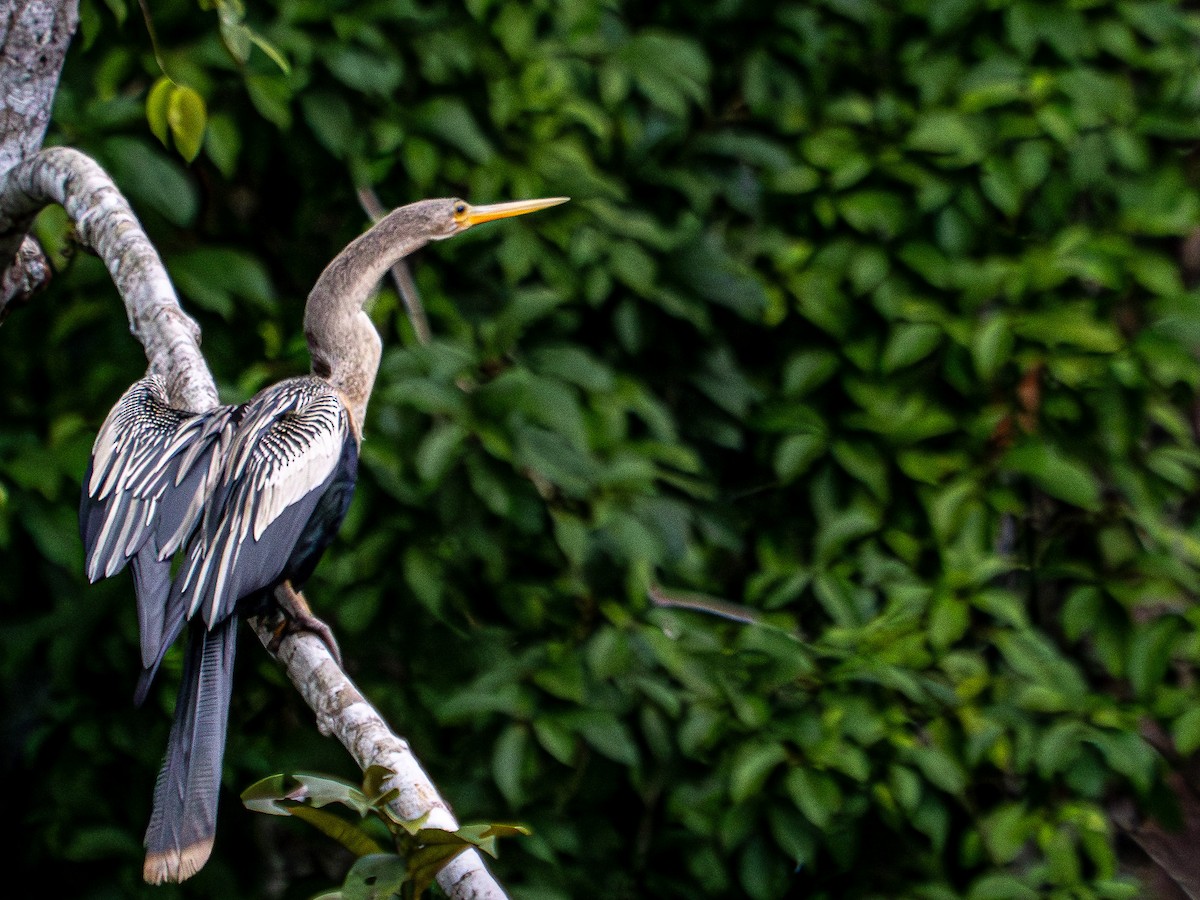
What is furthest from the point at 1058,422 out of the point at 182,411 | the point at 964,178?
the point at 182,411

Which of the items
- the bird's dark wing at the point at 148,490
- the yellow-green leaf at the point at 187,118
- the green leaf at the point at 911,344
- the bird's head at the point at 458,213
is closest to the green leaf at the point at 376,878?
the bird's dark wing at the point at 148,490

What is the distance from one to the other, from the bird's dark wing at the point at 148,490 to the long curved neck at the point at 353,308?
14cm

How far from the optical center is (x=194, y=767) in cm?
129

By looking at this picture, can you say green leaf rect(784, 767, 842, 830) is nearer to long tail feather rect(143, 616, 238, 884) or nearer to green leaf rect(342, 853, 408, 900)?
long tail feather rect(143, 616, 238, 884)

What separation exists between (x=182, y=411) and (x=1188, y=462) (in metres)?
1.69

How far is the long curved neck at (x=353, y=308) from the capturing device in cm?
158

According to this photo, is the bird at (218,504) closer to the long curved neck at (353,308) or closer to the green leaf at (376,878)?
the long curved neck at (353,308)

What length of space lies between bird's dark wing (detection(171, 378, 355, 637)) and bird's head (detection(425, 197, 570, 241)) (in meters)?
0.23

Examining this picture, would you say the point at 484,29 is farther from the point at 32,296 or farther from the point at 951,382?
the point at 951,382

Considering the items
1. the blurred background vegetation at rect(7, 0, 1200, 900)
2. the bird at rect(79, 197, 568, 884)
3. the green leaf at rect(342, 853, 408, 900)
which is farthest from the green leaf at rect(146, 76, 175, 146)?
the green leaf at rect(342, 853, 408, 900)

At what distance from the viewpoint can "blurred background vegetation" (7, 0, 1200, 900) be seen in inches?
77.9

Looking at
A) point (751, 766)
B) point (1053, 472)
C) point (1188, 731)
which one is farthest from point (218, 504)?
point (1188, 731)

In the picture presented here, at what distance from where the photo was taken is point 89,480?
58.7 inches

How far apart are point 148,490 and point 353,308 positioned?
32 cm
